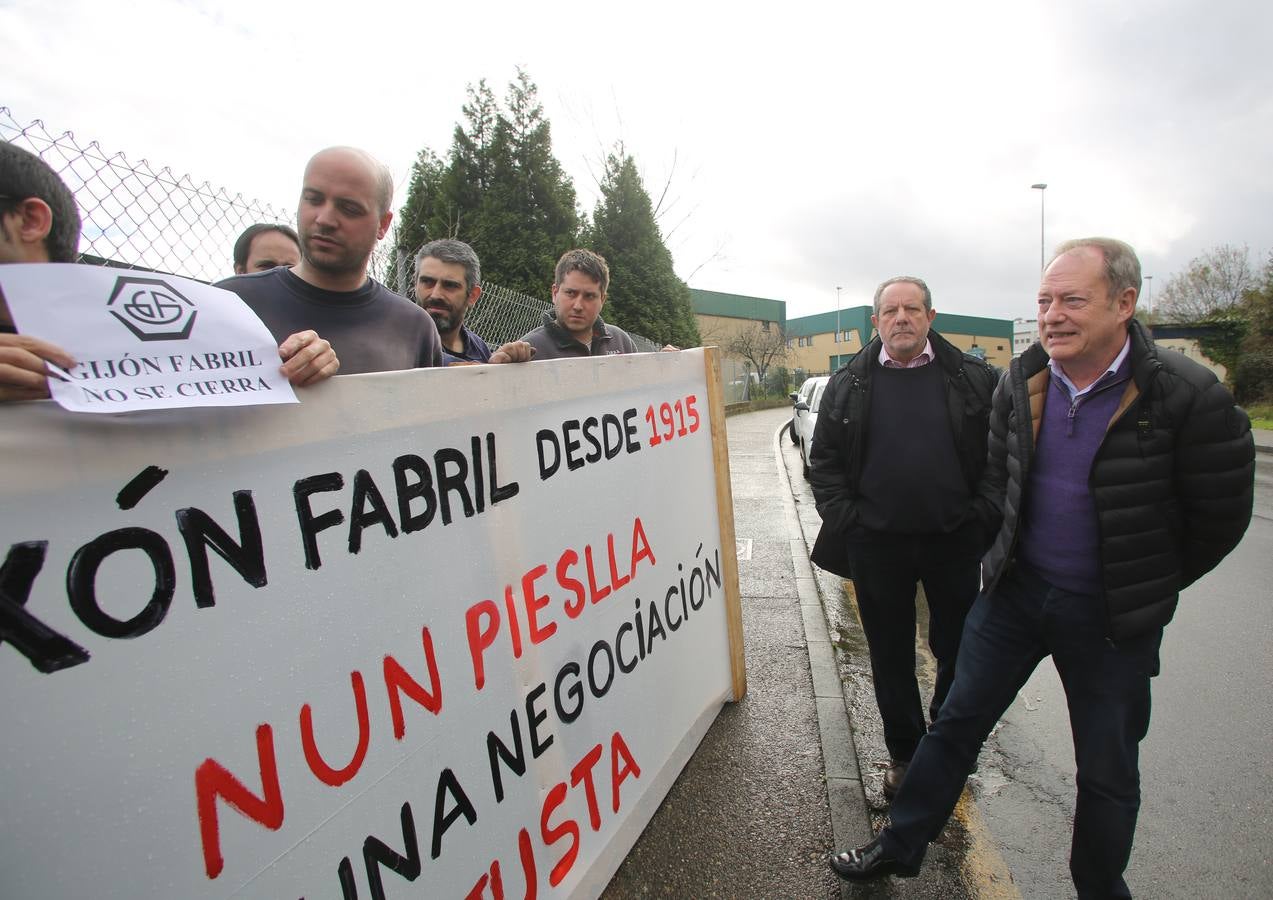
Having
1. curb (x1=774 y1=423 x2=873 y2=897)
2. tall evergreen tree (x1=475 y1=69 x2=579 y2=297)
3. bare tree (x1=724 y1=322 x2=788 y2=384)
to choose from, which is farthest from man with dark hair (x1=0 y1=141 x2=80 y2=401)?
bare tree (x1=724 y1=322 x2=788 y2=384)

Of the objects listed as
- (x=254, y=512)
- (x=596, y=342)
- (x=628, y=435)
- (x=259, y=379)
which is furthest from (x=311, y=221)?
(x=596, y=342)

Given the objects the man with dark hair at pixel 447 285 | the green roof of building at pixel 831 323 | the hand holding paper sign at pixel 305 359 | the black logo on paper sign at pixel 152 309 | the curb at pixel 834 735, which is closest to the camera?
the black logo on paper sign at pixel 152 309

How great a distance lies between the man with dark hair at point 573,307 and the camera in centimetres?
344

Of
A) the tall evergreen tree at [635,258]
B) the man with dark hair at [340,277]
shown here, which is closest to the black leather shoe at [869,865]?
the man with dark hair at [340,277]

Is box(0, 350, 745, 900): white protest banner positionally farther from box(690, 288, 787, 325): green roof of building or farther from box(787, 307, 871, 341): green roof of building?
box(787, 307, 871, 341): green roof of building

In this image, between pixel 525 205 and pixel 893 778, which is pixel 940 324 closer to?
pixel 525 205

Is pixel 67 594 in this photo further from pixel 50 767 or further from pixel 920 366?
pixel 920 366

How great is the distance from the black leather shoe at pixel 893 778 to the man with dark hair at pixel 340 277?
7.76 feet

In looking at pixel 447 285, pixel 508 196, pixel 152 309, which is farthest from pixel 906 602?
pixel 508 196

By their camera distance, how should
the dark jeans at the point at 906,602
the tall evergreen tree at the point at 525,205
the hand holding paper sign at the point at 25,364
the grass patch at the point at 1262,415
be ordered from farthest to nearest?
the grass patch at the point at 1262,415 → the tall evergreen tree at the point at 525,205 → the dark jeans at the point at 906,602 → the hand holding paper sign at the point at 25,364

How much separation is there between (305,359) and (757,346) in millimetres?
39154

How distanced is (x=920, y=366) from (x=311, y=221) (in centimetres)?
215

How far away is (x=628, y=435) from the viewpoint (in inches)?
97.2

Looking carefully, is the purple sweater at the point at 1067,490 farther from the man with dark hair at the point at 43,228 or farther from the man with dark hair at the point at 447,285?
the man with dark hair at the point at 447,285
